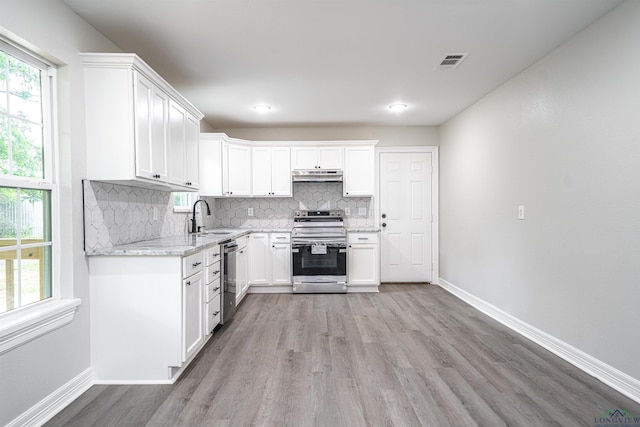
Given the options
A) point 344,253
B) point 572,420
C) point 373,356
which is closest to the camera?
point 572,420

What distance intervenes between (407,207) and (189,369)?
12.3 ft

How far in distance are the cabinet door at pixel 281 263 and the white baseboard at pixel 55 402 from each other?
8.30 feet


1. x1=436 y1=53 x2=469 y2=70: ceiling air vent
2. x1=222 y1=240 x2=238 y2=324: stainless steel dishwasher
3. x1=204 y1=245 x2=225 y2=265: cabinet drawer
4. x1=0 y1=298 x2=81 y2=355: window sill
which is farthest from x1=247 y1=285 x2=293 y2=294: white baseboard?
x1=436 y1=53 x2=469 y2=70: ceiling air vent

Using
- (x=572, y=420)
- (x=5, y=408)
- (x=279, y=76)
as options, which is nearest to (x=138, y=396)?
(x=5, y=408)

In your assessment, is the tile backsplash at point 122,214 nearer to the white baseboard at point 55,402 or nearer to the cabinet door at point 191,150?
the cabinet door at point 191,150

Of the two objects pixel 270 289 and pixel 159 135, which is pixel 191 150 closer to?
pixel 159 135

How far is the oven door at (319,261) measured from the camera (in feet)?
14.1

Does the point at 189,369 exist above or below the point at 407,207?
below

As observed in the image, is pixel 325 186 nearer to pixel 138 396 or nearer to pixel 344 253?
pixel 344 253

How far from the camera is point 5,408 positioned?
1.53 metres

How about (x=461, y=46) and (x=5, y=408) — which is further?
(x=461, y=46)

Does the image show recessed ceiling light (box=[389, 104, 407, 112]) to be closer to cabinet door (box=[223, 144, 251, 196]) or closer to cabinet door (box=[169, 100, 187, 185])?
cabinet door (box=[223, 144, 251, 196])

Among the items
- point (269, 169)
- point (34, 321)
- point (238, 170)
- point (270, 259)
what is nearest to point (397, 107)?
point (269, 169)

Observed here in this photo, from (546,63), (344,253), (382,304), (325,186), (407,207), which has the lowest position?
(382,304)
